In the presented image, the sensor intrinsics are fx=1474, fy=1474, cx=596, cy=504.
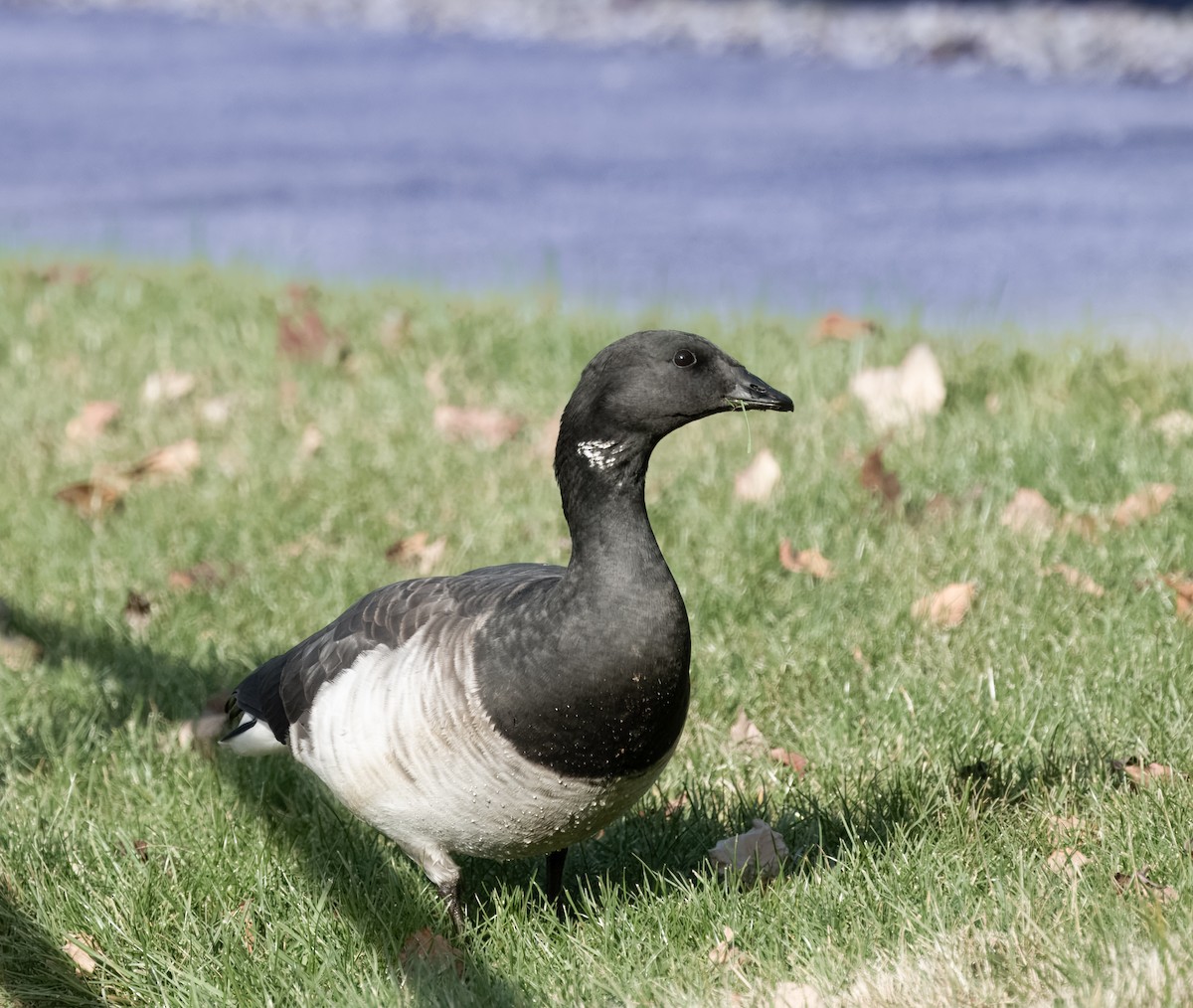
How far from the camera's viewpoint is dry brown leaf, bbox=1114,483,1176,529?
529 cm

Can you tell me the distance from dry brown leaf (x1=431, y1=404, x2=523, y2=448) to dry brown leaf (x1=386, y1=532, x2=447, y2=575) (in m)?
1.07

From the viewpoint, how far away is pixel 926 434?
20.4 feet

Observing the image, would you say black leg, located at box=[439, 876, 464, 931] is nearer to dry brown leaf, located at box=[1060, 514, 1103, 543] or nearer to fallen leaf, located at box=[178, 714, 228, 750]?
fallen leaf, located at box=[178, 714, 228, 750]

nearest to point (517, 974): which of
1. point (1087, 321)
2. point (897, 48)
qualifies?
point (1087, 321)

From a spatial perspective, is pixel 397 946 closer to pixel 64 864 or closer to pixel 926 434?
pixel 64 864

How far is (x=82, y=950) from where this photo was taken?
12.0 feet

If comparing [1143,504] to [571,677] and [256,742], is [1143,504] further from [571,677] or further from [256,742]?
[256,742]

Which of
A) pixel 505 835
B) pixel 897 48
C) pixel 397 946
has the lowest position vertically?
pixel 397 946

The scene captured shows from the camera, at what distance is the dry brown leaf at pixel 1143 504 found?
5.29m

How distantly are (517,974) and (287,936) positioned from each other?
1.99ft

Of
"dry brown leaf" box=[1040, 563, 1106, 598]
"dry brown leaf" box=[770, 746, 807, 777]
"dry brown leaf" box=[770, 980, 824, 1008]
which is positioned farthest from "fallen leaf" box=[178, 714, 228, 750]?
"dry brown leaf" box=[1040, 563, 1106, 598]

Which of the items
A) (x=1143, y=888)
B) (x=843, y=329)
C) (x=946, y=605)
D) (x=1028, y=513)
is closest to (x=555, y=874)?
(x=1143, y=888)

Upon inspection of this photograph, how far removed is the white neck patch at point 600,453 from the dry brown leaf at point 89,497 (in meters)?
3.59

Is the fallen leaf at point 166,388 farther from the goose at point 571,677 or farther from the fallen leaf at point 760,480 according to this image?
the goose at point 571,677
